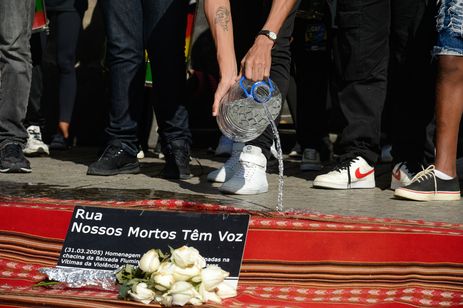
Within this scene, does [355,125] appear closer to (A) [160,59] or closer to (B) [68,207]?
(A) [160,59]

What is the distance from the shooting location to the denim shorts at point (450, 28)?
14.1ft

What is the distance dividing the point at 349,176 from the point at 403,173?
26 centimetres

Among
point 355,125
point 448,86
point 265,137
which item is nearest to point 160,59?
point 265,137

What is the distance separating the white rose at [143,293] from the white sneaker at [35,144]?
3.54m

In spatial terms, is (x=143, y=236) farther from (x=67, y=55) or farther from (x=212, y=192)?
(x=67, y=55)

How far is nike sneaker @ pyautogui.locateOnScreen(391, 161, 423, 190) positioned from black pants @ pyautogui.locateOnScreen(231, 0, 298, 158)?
0.64 m

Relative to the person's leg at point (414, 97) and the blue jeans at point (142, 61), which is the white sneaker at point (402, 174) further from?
the blue jeans at point (142, 61)

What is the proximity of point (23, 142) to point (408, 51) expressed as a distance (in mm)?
2216

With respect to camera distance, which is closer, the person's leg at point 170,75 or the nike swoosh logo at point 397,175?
the nike swoosh logo at point 397,175

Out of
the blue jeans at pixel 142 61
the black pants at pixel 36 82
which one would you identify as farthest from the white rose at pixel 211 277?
the black pants at pixel 36 82

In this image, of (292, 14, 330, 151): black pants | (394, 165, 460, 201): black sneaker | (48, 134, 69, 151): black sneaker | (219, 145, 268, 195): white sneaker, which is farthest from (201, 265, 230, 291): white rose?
(48, 134, 69, 151): black sneaker

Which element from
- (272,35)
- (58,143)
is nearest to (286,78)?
(272,35)

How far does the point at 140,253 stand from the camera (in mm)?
3230

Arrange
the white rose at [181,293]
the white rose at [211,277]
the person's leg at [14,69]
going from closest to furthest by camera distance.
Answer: the white rose at [181,293] < the white rose at [211,277] < the person's leg at [14,69]
